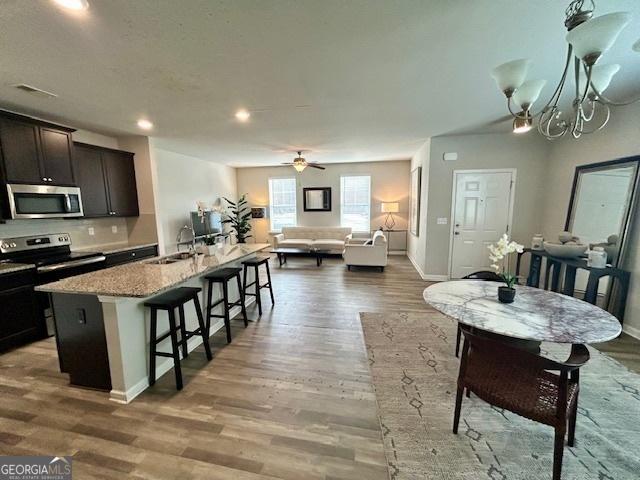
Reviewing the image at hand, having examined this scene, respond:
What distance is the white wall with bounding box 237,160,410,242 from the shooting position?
7500mm

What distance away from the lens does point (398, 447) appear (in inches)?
63.8

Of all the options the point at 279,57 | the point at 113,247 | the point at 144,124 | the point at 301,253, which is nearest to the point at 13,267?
the point at 113,247

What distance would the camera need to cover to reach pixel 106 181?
13.5ft

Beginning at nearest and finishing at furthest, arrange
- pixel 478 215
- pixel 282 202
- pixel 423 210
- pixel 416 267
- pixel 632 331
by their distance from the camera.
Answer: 1. pixel 632 331
2. pixel 478 215
3. pixel 423 210
4. pixel 416 267
5. pixel 282 202

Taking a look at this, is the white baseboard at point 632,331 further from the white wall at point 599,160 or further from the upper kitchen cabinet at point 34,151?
the upper kitchen cabinet at point 34,151

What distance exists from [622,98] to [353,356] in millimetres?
4459

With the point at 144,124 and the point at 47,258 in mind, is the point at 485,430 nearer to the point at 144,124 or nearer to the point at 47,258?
the point at 47,258

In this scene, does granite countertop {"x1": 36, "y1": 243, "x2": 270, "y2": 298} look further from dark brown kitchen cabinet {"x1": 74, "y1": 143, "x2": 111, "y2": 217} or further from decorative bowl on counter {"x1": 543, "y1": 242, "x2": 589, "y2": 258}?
decorative bowl on counter {"x1": 543, "y1": 242, "x2": 589, "y2": 258}

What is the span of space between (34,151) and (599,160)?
7.17 metres

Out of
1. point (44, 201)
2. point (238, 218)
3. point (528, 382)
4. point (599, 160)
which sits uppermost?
point (599, 160)

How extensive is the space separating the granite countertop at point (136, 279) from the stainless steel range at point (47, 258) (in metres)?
1.15

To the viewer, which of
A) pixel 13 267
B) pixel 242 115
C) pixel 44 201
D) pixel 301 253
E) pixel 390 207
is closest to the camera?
pixel 13 267

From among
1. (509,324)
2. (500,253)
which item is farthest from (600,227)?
(509,324)

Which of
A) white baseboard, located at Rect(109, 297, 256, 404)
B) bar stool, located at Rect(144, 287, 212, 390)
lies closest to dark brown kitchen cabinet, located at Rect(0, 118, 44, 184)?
bar stool, located at Rect(144, 287, 212, 390)
